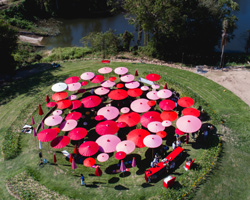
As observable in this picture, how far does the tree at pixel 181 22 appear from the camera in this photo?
41469 millimetres

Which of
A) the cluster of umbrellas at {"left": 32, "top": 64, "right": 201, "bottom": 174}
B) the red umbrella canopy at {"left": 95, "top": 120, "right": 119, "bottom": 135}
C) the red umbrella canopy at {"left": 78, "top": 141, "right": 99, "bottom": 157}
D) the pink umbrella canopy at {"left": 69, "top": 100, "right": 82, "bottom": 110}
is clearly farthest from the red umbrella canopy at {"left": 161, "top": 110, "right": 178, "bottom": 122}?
the pink umbrella canopy at {"left": 69, "top": 100, "right": 82, "bottom": 110}

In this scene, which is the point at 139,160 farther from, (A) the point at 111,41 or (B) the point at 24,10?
(B) the point at 24,10

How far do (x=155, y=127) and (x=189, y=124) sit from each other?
3387 millimetres

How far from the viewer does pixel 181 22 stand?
1658 inches

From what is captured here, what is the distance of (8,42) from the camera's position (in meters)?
39.4

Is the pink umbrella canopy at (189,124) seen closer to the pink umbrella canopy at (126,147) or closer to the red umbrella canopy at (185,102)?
the red umbrella canopy at (185,102)

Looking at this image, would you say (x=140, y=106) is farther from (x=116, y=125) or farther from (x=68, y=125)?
(x=68, y=125)

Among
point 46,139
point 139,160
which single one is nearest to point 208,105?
point 139,160

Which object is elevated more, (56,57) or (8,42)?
(8,42)

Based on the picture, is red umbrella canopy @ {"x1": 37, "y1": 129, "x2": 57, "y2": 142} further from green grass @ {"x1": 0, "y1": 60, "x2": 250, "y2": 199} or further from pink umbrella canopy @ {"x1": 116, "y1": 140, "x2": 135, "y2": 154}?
pink umbrella canopy @ {"x1": 116, "y1": 140, "x2": 135, "y2": 154}

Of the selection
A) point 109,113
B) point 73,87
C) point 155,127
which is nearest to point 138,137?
point 155,127

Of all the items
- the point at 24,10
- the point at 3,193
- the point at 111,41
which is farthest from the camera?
the point at 24,10

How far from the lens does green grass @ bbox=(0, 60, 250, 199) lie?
21.2 meters

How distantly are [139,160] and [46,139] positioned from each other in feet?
31.1
